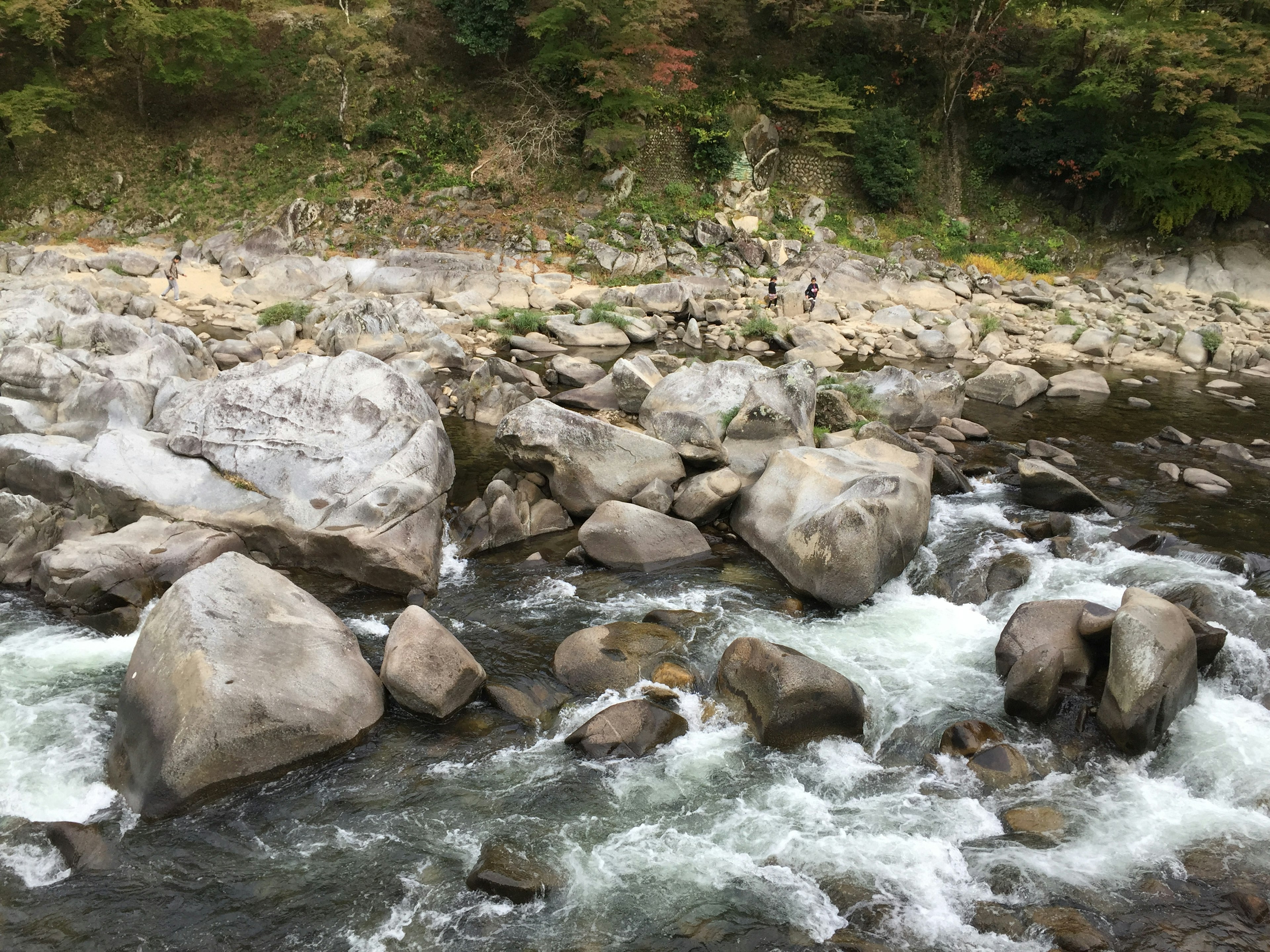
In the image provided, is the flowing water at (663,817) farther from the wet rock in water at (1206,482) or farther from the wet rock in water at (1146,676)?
the wet rock in water at (1206,482)

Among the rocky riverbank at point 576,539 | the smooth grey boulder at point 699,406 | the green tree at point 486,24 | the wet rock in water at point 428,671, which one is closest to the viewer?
the rocky riverbank at point 576,539

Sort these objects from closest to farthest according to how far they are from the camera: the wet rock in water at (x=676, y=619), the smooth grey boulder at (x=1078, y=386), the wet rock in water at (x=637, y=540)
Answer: the wet rock in water at (x=676, y=619), the wet rock in water at (x=637, y=540), the smooth grey boulder at (x=1078, y=386)

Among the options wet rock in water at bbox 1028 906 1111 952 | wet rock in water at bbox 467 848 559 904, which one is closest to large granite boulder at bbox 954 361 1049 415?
wet rock in water at bbox 1028 906 1111 952

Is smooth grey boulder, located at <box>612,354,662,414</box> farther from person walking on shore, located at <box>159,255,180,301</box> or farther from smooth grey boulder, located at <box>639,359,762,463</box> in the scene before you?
person walking on shore, located at <box>159,255,180,301</box>

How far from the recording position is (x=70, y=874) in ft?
21.7

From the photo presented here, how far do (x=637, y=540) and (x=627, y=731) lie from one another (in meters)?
3.72

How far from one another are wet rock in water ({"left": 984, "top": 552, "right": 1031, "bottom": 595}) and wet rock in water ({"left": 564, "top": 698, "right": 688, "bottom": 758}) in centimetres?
487

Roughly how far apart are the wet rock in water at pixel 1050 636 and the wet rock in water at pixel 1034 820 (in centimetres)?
178

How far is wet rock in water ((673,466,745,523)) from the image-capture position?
12.5m

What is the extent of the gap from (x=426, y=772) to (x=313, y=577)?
13.1 ft

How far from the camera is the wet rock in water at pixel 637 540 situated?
11.6 metres

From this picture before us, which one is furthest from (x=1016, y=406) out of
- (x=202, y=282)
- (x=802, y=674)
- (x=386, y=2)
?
(x=386, y=2)

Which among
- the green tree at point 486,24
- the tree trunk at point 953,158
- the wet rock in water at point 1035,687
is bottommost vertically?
the wet rock in water at point 1035,687

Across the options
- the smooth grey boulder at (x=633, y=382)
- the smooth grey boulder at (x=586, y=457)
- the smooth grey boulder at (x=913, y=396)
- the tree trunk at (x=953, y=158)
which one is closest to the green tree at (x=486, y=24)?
the tree trunk at (x=953, y=158)
